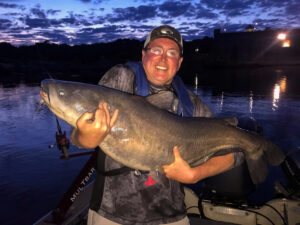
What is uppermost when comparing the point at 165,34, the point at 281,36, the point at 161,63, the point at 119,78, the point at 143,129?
the point at 281,36

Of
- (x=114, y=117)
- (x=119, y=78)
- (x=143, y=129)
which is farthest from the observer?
(x=119, y=78)

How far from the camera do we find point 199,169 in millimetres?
2529

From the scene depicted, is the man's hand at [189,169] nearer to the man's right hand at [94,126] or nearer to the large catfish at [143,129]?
the large catfish at [143,129]

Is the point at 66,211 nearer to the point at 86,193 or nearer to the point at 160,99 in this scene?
the point at 86,193

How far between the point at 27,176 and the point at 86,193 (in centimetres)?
525

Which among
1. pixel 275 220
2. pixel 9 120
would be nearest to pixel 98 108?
pixel 275 220

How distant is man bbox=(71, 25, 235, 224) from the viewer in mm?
2221

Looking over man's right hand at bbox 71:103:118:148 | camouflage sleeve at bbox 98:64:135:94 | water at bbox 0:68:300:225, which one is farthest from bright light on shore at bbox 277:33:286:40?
man's right hand at bbox 71:103:118:148

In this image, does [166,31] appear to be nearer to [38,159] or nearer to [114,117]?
[114,117]

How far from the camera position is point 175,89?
2.79 m

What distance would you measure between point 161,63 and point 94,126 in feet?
3.57

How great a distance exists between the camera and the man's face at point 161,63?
2.59m

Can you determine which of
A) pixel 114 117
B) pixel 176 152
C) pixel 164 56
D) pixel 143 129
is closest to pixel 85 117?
pixel 114 117

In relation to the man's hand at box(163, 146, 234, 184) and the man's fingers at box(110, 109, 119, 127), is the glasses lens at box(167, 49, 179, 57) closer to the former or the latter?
the man's fingers at box(110, 109, 119, 127)
